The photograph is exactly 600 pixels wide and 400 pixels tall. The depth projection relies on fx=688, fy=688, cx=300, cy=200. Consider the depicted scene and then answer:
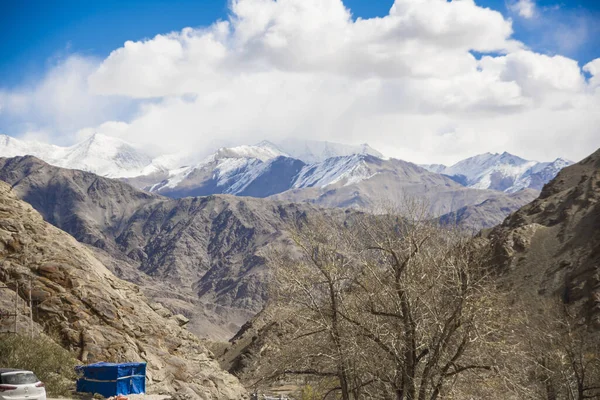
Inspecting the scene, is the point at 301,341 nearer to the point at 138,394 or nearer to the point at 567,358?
the point at 138,394

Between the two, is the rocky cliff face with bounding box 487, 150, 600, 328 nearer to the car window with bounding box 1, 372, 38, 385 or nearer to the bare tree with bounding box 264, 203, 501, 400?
the bare tree with bounding box 264, 203, 501, 400

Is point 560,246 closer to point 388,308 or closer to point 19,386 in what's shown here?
point 388,308

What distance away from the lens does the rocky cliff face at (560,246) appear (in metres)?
99.2

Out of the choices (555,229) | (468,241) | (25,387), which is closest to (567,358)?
(468,241)

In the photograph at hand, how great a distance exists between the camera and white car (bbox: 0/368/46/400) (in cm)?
2252

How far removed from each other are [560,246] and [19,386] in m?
107

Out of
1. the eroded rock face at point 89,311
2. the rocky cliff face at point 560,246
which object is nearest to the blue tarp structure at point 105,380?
the eroded rock face at point 89,311

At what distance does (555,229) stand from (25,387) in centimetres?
11532

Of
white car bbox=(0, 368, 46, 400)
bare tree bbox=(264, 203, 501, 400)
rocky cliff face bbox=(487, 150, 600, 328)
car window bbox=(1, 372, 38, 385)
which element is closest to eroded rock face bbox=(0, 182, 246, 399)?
bare tree bbox=(264, 203, 501, 400)

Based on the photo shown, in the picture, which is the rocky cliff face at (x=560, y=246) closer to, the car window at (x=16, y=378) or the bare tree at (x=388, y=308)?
the bare tree at (x=388, y=308)

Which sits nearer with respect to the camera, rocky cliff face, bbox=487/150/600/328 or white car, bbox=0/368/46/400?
white car, bbox=0/368/46/400

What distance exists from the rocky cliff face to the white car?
75.8 m

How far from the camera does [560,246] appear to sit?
379ft

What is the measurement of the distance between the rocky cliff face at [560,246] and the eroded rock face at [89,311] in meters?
58.8
